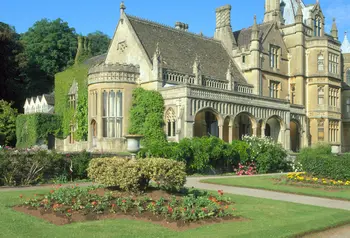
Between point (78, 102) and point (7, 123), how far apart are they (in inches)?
438

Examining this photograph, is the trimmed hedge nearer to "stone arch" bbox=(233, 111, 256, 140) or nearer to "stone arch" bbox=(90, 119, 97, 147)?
"stone arch" bbox=(90, 119, 97, 147)

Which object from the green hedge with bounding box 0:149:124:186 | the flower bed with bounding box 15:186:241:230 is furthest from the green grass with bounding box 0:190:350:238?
the green hedge with bounding box 0:149:124:186

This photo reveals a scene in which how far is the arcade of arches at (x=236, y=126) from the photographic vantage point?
32.5 meters

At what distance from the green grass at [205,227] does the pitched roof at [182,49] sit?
2295 cm

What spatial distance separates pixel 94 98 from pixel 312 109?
21713 mm

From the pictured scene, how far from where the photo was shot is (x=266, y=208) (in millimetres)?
12070

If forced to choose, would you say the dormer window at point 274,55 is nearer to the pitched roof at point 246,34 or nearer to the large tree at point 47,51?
the pitched roof at point 246,34

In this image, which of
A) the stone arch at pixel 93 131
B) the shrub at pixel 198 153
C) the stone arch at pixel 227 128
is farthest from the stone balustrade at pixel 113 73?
the shrub at pixel 198 153

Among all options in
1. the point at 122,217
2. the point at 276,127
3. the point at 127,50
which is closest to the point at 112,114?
the point at 127,50

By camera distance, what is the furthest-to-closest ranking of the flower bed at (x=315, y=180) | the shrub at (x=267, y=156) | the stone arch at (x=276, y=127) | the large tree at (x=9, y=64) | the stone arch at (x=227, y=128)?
the large tree at (x=9, y=64) → the stone arch at (x=276, y=127) → the stone arch at (x=227, y=128) → the shrub at (x=267, y=156) → the flower bed at (x=315, y=180)

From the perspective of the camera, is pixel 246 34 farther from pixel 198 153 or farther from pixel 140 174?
pixel 140 174

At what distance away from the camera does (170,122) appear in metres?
31.0

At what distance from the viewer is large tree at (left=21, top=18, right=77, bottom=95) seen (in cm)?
6262

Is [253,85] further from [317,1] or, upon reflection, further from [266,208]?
[266,208]
